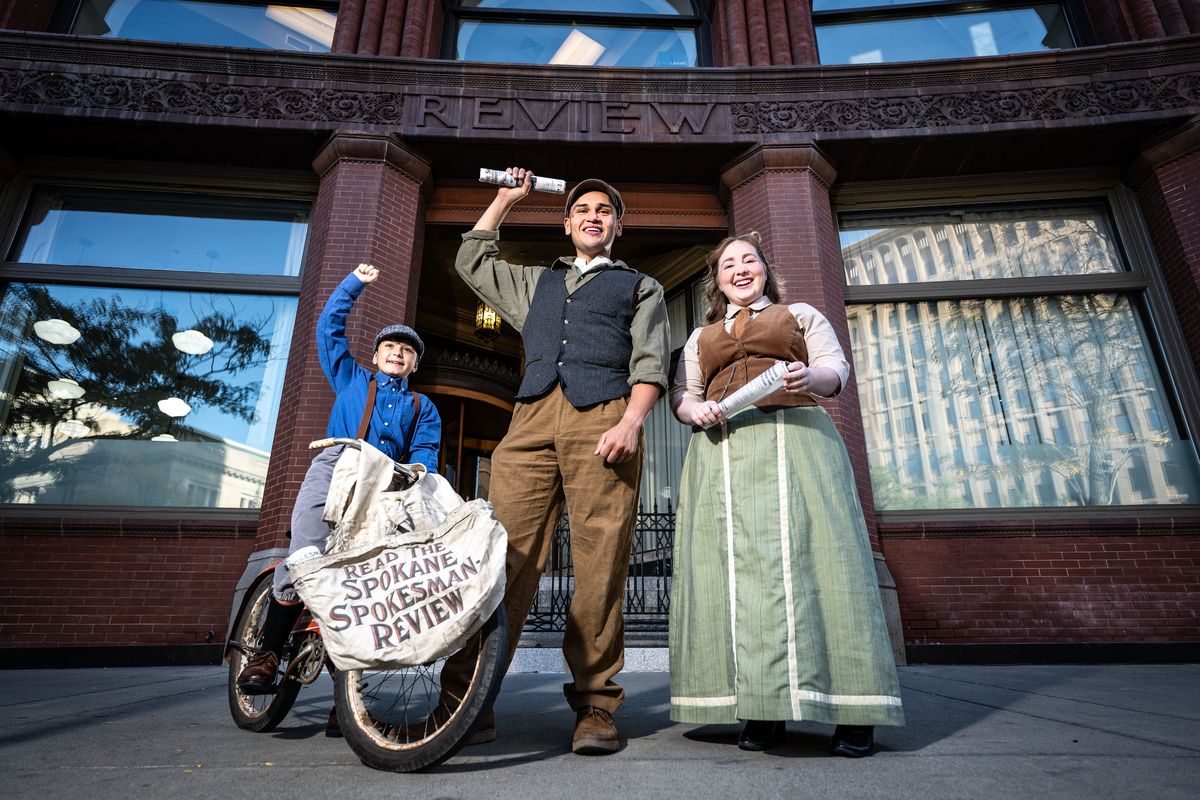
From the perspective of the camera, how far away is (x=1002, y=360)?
770 cm

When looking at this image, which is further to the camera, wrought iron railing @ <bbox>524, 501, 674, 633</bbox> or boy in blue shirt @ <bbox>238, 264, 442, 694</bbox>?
wrought iron railing @ <bbox>524, 501, 674, 633</bbox>

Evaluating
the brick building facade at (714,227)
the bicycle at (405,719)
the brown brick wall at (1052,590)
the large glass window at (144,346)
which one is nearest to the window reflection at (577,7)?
the brick building facade at (714,227)

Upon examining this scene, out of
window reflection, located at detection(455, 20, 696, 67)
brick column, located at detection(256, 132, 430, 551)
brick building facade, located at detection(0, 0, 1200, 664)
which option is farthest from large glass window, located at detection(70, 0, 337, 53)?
brick column, located at detection(256, 132, 430, 551)

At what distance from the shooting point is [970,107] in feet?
25.1

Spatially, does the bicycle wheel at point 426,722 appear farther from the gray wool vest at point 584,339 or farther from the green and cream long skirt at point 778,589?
the gray wool vest at point 584,339

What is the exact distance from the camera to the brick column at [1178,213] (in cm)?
706

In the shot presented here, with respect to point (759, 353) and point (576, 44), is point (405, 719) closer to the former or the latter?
point (759, 353)

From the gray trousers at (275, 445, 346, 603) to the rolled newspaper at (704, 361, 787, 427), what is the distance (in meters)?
1.54

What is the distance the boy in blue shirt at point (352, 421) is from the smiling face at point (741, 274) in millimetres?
1444

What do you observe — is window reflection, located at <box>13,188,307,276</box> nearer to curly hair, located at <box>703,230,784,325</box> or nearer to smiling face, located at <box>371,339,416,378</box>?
smiling face, located at <box>371,339,416,378</box>

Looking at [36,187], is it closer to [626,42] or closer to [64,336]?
[64,336]

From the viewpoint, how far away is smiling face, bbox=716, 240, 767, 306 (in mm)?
2713

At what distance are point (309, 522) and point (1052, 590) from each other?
22.5 feet

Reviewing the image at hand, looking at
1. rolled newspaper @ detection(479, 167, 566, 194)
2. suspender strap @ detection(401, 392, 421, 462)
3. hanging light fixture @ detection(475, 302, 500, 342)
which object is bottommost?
suspender strap @ detection(401, 392, 421, 462)
